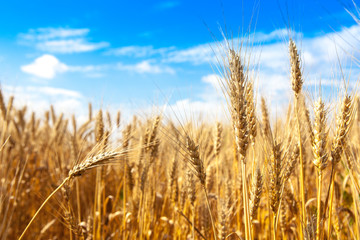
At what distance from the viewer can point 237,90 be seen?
1472 millimetres

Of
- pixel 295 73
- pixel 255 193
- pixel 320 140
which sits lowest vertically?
pixel 255 193

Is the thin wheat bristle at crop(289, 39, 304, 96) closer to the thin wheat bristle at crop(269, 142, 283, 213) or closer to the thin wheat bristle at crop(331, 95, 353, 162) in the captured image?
the thin wheat bristle at crop(331, 95, 353, 162)

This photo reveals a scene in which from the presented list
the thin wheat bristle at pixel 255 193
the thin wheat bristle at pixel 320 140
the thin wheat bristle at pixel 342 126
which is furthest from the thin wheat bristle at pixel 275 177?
the thin wheat bristle at pixel 342 126

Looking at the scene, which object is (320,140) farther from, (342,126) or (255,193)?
(255,193)

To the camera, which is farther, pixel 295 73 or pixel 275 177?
pixel 295 73

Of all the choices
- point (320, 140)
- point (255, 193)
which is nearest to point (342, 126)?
point (320, 140)

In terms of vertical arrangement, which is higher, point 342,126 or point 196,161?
point 342,126

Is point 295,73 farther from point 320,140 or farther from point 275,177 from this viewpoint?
point 275,177

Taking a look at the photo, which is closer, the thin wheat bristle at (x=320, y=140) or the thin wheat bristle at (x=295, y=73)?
the thin wheat bristle at (x=320, y=140)

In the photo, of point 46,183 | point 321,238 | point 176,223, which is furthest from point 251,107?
point 46,183

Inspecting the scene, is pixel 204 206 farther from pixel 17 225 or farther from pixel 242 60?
pixel 17 225

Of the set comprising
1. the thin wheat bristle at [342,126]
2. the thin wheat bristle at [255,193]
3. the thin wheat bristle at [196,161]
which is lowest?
the thin wheat bristle at [255,193]

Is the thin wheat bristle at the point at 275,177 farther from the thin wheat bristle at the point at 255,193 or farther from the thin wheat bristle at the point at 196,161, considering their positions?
the thin wheat bristle at the point at 196,161

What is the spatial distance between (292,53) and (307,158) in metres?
1.88
